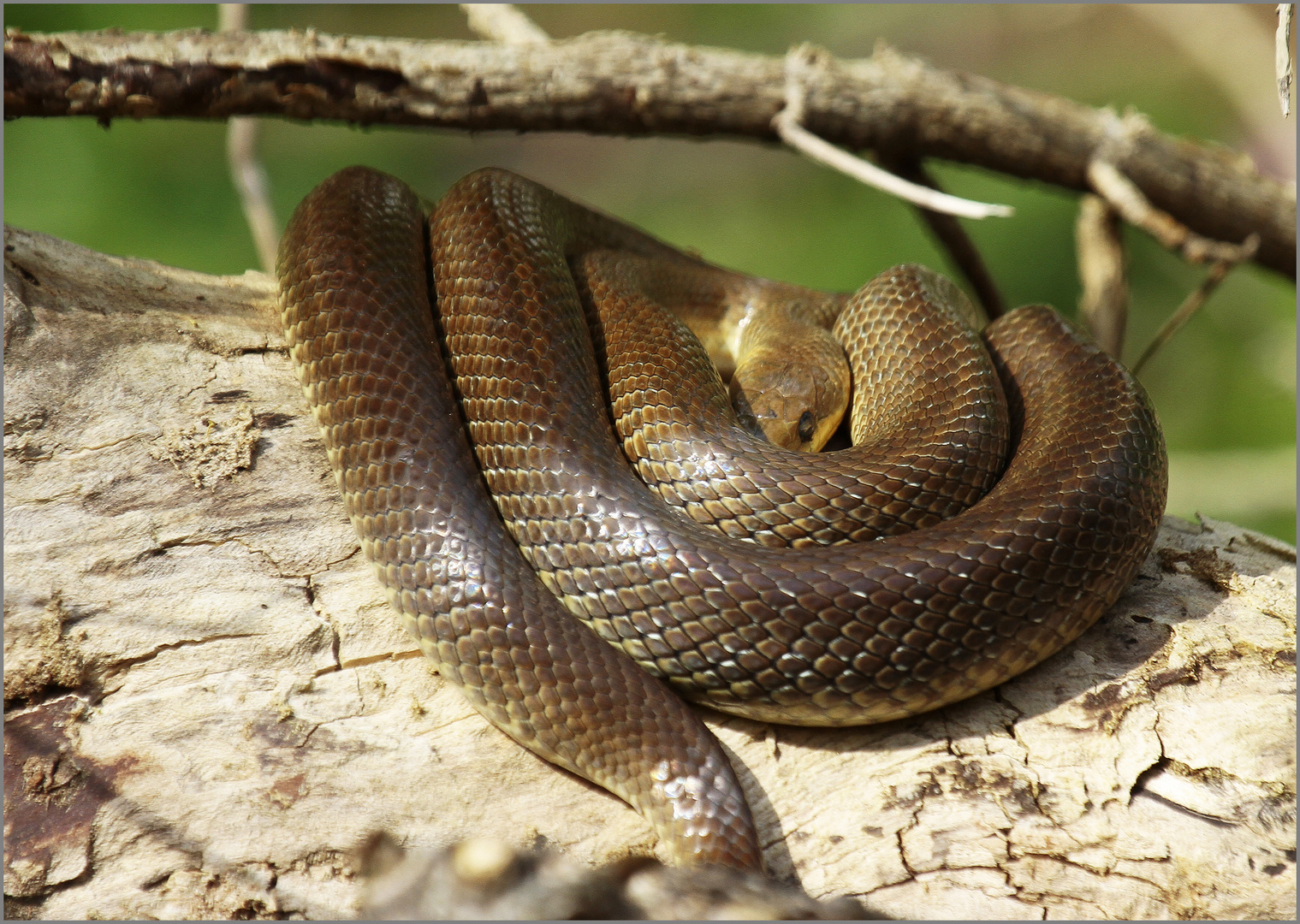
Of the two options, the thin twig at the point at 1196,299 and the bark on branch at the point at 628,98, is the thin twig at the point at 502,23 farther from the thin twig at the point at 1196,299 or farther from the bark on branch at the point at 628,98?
the thin twig at the point at 1196,299

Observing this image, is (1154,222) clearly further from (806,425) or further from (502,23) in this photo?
(502,23)

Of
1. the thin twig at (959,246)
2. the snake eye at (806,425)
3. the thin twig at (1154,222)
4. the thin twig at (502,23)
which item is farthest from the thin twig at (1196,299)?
the thin twig at (502,23)

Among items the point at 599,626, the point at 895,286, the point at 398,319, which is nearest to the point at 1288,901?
the point at 599,626

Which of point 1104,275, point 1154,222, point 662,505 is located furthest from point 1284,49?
point 1104,275

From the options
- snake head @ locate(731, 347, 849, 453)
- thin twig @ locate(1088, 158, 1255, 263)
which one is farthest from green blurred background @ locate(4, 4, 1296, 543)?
snake head @ locate(731, 347, 849, 453)

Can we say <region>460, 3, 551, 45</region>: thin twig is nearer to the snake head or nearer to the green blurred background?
the snake head

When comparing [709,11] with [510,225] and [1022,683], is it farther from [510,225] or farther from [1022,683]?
[1022,683]
